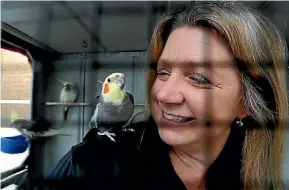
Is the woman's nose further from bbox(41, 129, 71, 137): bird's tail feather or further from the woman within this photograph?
bbox(41, 129, 71, 137): bird's tail feather

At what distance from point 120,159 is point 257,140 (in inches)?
19.0

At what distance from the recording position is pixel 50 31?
3.48ft

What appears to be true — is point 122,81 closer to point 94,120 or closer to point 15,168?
point 94,120

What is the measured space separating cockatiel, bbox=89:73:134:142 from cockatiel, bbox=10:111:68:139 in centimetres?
16

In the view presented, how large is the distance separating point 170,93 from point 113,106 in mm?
201

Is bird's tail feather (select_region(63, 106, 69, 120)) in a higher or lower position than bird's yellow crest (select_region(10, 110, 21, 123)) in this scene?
higher

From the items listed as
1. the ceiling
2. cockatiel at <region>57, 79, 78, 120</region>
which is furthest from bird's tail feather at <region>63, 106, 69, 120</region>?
the ceiling

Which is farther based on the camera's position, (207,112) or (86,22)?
(86,22)

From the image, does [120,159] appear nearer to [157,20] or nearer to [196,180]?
[196,180]

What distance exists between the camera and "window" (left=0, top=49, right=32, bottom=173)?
1.05 metres

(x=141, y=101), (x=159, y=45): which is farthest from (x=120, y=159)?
(x=159, y=45)

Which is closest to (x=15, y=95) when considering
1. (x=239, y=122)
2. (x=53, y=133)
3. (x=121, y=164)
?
(x=53, y=133)

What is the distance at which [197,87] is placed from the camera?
951 mm

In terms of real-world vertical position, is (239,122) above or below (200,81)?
below
